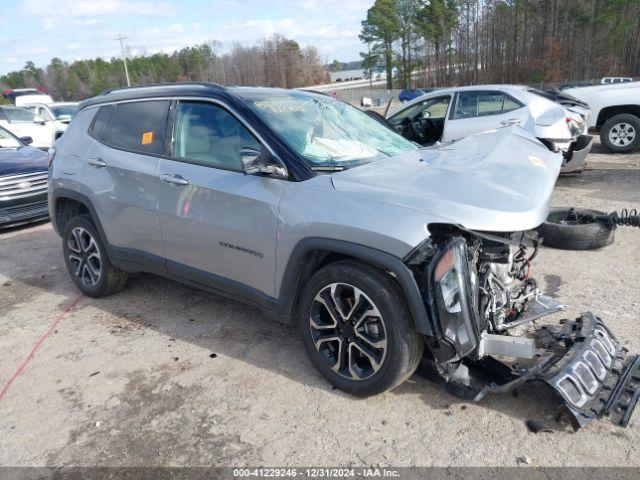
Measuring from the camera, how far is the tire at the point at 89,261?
4555mm

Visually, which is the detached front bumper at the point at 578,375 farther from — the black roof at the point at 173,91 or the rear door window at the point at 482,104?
the rear door window at the point at 482,104

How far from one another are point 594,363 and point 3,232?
7.85 meters

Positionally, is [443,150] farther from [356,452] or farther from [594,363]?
[356,452]

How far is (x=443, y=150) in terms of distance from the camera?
12.5 feet

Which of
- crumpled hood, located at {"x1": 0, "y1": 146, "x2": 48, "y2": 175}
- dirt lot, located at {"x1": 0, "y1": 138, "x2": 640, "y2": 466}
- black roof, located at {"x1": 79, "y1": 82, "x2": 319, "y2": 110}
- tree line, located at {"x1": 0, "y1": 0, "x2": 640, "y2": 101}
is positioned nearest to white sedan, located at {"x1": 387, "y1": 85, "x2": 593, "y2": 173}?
dirt lot, located at {"x1": 0, "y1": 138, "x2": 640, "y2": 466}

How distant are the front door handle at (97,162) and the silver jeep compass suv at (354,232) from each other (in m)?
0.02

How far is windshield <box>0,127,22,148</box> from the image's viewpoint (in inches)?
349

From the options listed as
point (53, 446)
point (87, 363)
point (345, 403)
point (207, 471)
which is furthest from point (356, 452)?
point (87, 363)

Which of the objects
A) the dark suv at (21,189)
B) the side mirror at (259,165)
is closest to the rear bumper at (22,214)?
the dark suv at (21,189)

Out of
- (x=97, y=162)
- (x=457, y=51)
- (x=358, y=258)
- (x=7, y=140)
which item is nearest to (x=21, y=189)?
(x=7, y=140)

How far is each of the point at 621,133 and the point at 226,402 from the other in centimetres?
1012

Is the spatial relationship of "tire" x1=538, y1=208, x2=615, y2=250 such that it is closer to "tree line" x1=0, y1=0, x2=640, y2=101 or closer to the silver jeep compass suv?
the silver jeep compass suv

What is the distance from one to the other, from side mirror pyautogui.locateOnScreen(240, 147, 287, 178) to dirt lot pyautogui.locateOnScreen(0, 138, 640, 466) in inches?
52.0

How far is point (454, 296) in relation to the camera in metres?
2.61
